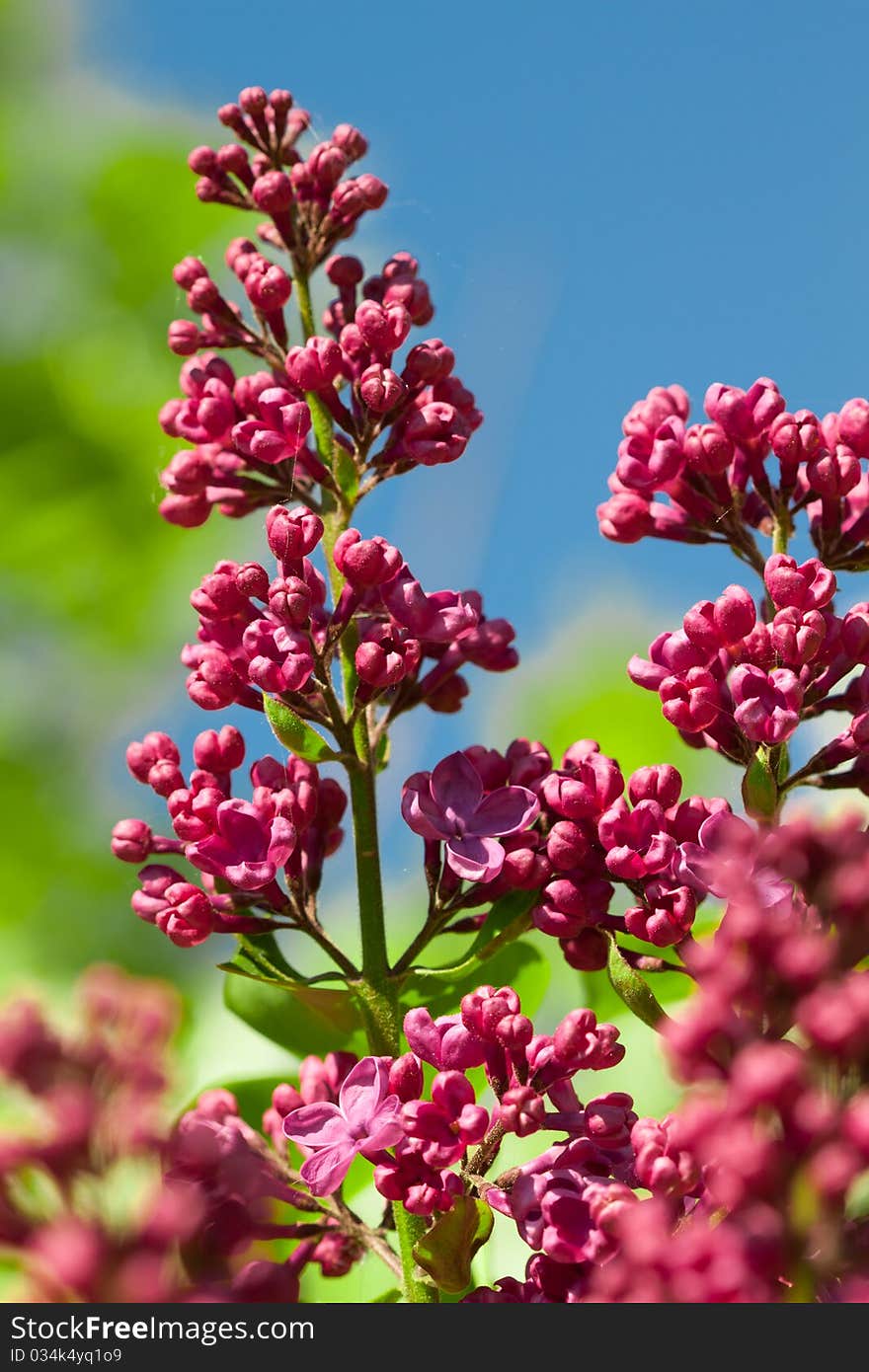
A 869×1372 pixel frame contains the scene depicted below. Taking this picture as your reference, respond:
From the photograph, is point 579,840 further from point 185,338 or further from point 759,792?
point 185,338

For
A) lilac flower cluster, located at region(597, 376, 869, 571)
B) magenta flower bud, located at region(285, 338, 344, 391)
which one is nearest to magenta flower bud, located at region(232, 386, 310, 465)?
magenta flower bud, located at region(285, 338, 344, 391)

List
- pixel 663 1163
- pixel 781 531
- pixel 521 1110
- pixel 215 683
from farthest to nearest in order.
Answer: pixel 781 531 → pixel 215 683 → pixel 521 1110 → pixel 663 1163

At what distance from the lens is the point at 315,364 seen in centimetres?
95

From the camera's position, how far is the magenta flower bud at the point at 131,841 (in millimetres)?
980

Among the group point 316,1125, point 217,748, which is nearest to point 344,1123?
point 316,1125

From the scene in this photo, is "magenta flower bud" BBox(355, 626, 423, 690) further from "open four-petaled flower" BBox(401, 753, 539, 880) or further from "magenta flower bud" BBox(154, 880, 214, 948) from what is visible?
"magenta flower bud" BBox(154, 880, 214, 948)

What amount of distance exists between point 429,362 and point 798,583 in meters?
0.27

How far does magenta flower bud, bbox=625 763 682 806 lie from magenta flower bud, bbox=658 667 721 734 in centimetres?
3

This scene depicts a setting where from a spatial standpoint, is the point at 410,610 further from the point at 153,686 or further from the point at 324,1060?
the point at 153,686

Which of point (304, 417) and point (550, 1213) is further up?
point (304, 417)

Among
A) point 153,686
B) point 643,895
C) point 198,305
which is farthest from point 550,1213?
point 153,686

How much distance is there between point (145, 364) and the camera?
8.84 ft

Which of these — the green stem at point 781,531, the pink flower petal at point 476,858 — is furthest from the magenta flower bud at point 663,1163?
the green stem at point 781,531

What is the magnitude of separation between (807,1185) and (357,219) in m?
0.74
